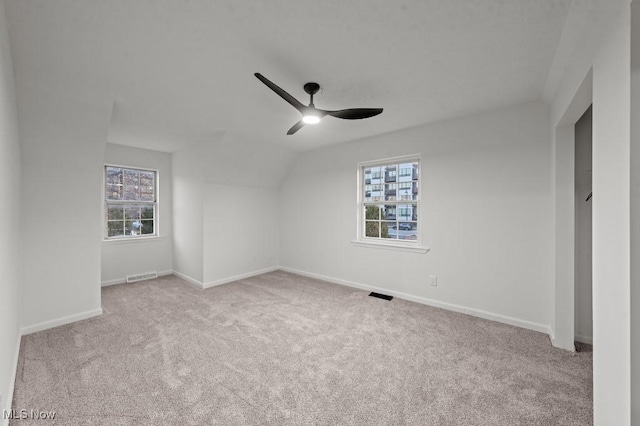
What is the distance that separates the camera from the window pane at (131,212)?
4.62 meters

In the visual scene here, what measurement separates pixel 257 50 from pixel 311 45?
385 millimetres

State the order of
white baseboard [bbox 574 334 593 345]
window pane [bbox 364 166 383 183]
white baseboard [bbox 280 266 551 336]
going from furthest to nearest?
1. window pane [bbox 364 166 383 183]
2. white baseboard [bbox 280 266 551 336]
3. white baseboard [bbox 574 334 593 345]

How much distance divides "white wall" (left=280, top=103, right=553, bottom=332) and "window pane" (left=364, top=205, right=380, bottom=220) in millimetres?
211

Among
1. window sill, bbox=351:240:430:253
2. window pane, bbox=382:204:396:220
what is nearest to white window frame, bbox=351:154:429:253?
window sill, bbox=351:240:430:253

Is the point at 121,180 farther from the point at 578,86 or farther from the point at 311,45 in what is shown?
→ the point at 578,86

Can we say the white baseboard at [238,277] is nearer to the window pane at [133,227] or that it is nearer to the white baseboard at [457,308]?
the white baseboard at [457,308]

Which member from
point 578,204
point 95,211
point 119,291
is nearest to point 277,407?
point 95,211

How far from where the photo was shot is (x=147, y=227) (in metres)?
4.89

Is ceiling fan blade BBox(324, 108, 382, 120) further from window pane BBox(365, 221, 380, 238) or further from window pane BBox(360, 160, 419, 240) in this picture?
window pane BBox(365, 221, 380, 238)

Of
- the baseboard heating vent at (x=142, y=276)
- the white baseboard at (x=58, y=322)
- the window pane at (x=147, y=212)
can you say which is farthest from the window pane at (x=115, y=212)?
the white baseboard at (x=58, y=322)

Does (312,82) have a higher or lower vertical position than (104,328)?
higher

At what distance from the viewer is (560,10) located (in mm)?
1471

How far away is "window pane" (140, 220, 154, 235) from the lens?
15.9 ft

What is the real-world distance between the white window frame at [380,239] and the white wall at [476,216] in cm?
6
